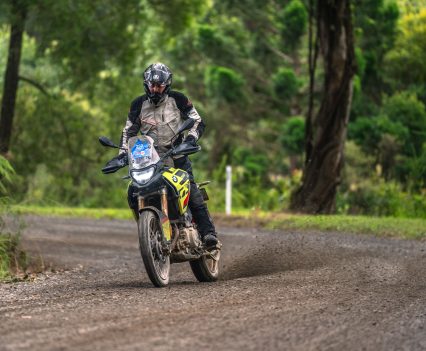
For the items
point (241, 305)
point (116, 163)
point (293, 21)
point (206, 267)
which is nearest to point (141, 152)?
point (116, 163)

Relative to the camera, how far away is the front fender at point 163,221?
9.72 meters

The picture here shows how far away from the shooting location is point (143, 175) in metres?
9.72

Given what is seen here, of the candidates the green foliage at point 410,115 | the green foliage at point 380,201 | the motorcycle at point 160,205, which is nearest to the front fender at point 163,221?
the motorcycle at point 160,205

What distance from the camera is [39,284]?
10977mm

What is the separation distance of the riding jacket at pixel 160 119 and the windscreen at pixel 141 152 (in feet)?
1.32

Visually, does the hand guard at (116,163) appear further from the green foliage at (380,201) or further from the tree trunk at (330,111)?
the green foliage at (380,201)

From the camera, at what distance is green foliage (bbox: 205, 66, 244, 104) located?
38.3m

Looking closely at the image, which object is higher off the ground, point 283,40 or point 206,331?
point 283,40

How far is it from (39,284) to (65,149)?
80.9ft

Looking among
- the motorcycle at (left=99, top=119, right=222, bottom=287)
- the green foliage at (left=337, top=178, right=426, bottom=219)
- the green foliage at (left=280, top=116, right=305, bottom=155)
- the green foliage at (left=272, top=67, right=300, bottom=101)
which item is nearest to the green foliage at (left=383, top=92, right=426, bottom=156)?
the green foliage at (left=280, top=116, right=305, bottom=155)

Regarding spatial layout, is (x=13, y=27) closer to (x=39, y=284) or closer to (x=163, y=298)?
(x=39, y=284)

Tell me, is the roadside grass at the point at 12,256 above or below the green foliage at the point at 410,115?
below

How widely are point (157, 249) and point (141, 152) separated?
3.16ft

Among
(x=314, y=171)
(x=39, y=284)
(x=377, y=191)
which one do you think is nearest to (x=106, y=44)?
(x=314, y=171)
